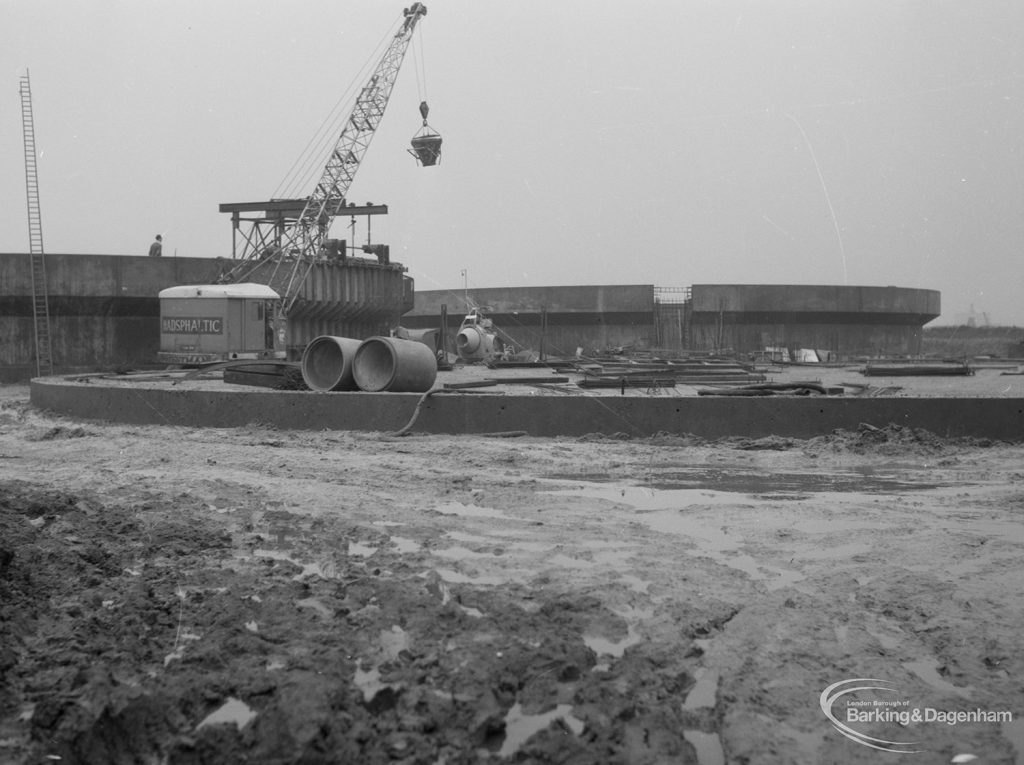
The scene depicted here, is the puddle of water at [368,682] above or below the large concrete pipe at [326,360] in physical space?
below

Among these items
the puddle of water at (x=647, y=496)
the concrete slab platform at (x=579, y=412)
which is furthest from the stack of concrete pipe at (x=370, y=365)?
the puddle of water at (x=647, y=496)

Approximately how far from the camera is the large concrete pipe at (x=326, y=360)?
12320 millimetres

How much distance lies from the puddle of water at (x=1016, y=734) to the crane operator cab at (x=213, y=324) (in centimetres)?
2227

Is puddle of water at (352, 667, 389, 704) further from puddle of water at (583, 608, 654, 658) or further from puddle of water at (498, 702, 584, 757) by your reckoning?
puddle of water at (583, 608, 654, 658)

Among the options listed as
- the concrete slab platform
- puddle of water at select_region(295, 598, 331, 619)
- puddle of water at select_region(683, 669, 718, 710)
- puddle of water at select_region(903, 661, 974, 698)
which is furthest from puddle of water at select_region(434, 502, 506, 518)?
the concrete slab platform

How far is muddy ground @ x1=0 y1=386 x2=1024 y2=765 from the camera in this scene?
2.96 metres

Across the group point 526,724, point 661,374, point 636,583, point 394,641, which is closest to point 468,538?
point 636,583

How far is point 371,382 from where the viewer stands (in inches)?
480

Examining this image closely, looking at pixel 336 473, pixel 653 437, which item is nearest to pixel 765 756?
pixel 336 473

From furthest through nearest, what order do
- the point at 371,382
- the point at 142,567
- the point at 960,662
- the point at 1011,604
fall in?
the point at 371,382 < the point at 142,567 < the point at 1011,604 < the point at 960,662

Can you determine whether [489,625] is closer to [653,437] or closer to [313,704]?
[313,704]

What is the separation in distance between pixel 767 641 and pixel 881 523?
257cm

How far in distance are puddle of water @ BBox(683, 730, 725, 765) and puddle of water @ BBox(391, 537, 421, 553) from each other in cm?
254

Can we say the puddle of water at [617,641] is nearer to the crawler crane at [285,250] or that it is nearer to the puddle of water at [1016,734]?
the puddle of water at [1016,734]
